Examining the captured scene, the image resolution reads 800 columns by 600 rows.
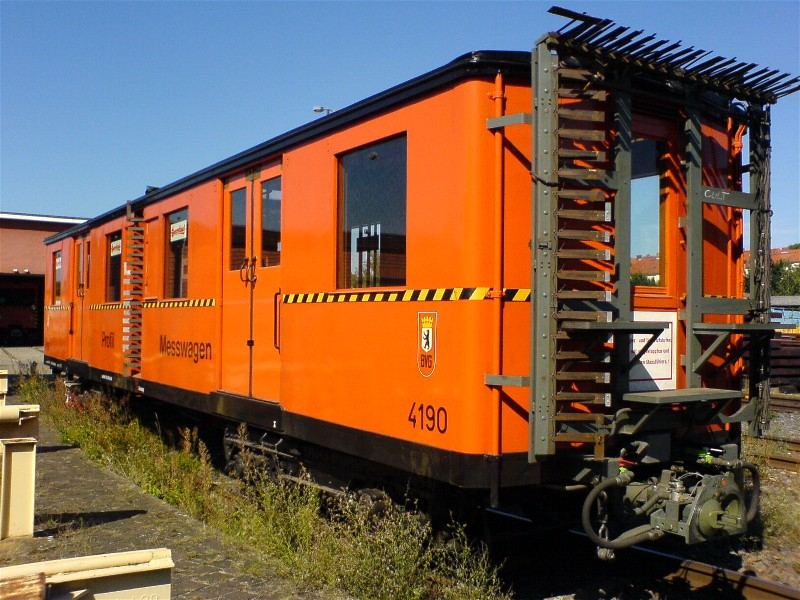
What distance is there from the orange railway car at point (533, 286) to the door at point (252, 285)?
66 millimetres

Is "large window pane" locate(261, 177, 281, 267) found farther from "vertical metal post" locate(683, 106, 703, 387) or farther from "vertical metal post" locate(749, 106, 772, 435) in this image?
"vertical metal post" locate(749, 106, 772, 435)

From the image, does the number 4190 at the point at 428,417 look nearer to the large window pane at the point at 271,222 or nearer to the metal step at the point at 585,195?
the metal step at the point at 585,195

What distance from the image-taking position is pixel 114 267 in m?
11.9

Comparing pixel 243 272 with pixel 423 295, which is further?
pixel 243 272

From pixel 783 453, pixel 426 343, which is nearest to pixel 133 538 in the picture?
pixel 426 343

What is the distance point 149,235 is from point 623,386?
7305 millimetres

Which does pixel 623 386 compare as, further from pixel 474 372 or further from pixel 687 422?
pixel 474 372

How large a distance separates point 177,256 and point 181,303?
73 cm

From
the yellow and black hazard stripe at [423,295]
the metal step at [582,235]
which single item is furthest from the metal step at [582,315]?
the metal step at [582,235]

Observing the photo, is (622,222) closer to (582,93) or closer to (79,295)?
(582,93)

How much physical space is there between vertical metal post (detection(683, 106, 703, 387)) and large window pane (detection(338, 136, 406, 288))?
6.26ft

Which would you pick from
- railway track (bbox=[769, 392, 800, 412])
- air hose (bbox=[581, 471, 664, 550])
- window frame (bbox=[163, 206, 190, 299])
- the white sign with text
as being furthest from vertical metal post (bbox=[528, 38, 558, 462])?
railway track (bbox=[769, 392, 800, 412])

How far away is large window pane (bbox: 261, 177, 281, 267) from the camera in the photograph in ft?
23.0

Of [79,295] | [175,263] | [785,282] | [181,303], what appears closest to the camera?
[181,303]
